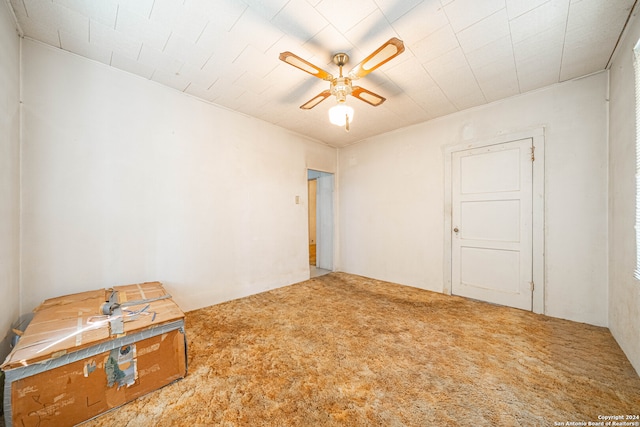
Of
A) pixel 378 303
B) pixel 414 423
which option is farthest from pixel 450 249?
pixel 414 423

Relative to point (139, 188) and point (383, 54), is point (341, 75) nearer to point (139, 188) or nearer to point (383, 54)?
point (383, 54)

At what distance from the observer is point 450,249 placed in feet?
11.1

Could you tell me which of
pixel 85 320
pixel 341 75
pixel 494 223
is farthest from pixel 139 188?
pixel 494 223

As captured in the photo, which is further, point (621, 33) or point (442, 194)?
point (442, 194)

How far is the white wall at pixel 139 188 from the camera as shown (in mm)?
1977

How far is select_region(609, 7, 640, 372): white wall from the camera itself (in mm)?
1771

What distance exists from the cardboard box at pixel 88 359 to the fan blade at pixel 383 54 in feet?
7.59

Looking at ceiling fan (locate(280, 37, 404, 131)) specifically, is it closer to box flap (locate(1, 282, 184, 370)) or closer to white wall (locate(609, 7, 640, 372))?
white wall (locate(609, 7, 640, 372))

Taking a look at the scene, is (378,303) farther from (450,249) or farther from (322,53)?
(322,53)

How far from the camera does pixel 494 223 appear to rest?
303 centimetres

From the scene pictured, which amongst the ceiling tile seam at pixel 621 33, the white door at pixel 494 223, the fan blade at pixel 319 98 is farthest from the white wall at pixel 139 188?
the ceiling tile seam at pixel 621 33

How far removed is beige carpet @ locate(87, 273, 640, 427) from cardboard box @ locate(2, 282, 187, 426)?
126 mm

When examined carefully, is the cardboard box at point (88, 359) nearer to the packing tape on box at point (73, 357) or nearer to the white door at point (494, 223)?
the packing tape on box at point (73, 357)

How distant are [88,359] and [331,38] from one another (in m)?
2.74
